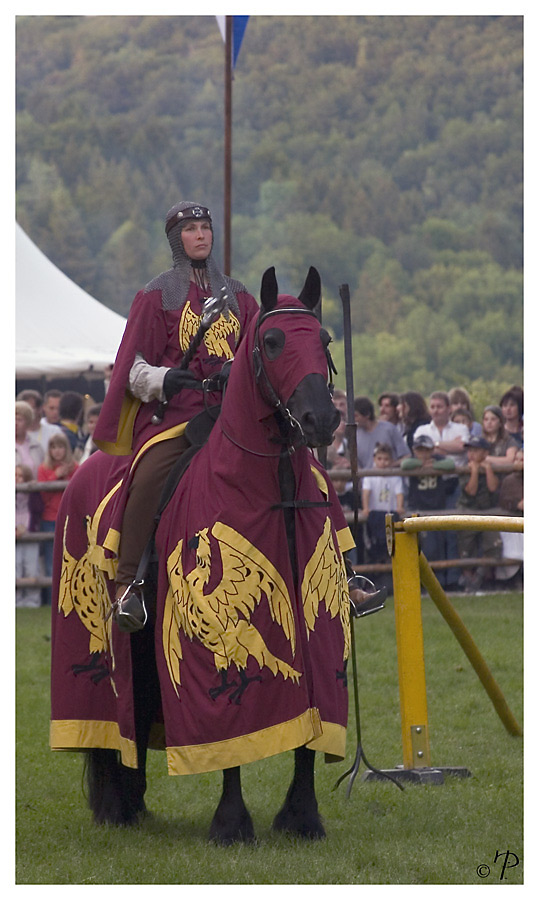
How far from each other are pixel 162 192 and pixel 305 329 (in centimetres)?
3366

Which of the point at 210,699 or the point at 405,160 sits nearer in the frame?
the point at 210,699

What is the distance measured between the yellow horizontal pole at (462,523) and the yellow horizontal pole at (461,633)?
0.20 meters

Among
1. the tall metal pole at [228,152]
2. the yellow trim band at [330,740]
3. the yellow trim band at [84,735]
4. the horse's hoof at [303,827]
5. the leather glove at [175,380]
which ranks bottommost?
the horse's hoof at [303,827]

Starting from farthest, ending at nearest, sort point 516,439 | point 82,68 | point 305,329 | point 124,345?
point 82,68
point 516,439
point 124,345
point 305,329

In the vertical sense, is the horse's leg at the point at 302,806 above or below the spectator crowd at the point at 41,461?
below

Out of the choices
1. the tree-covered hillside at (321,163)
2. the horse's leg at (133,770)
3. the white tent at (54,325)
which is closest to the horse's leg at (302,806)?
the horse's leg at (133,770)

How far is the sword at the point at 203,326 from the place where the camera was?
5441mm

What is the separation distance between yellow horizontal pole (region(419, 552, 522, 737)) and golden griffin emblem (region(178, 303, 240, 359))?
1.65 m

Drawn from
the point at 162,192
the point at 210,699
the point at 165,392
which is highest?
the point at 162,192

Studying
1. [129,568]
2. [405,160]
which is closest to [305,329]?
[129,568]

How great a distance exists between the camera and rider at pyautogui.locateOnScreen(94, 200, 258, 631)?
5605 mm

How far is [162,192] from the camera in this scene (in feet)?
124

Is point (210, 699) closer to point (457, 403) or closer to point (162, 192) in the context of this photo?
point (457, 403)

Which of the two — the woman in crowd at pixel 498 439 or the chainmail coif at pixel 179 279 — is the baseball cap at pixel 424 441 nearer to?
the woman in crowd at pixel 498 439
